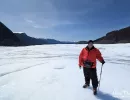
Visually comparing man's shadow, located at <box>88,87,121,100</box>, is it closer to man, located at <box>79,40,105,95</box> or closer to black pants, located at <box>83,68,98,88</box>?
man, located at <box>79,40,105,95</box>

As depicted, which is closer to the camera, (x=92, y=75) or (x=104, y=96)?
(x=104, y=96)

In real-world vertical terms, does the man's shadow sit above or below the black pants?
below

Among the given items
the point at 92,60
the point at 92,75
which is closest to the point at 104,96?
the point at 92,75

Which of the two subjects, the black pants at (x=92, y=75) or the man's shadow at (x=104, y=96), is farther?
the black pants at (x=92, y=75)

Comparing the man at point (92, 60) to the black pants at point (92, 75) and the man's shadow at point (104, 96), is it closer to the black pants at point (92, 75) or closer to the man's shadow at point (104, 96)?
the black pants at point (92, 75)

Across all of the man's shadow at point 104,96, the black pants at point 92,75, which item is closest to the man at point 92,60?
the black pants at point 92,75

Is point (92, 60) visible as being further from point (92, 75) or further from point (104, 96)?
point (104, 96)

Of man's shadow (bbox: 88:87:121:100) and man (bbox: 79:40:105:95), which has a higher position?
man (bbox: 79:40:105:95)

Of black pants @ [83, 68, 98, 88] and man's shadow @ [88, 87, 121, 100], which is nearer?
man's shadow @ [88, 87, 121, 100]

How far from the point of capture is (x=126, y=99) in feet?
13.0

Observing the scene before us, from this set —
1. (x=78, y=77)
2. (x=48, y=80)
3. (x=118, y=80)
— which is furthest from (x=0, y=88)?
(x=118, y=80)

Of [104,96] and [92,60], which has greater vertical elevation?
[92,60]

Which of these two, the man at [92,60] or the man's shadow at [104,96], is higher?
the man at [92,60]

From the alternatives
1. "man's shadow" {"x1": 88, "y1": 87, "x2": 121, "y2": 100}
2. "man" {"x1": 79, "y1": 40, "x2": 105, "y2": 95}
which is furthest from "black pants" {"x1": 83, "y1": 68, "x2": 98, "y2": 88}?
"man's shadow" {"x1": 88, "y1": 87, "x2": 121, "y2": 100}
